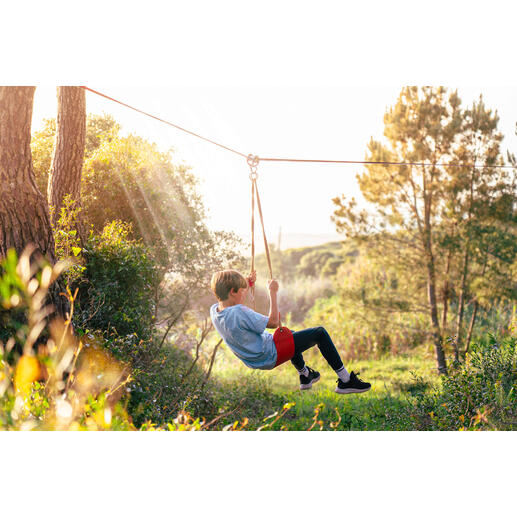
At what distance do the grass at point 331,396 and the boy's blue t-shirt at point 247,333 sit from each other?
0.97m

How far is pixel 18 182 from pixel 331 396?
14.2ft

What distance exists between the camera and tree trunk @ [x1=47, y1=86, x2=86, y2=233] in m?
4.04

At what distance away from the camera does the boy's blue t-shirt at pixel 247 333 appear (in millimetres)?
2846

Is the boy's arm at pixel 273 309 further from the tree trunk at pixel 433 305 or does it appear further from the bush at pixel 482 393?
the tree trunk at pixel 433 305

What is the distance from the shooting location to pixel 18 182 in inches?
127

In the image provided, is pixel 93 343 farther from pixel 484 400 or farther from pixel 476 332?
pixel 476 332

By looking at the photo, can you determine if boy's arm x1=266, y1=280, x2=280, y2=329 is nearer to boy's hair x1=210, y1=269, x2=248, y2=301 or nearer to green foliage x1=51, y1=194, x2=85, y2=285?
boy's hair x1=210, y1=269, x2=248, y2=301

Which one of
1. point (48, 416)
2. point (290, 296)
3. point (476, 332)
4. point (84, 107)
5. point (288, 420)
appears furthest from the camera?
point (290, 296)

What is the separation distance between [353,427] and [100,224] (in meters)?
3.15

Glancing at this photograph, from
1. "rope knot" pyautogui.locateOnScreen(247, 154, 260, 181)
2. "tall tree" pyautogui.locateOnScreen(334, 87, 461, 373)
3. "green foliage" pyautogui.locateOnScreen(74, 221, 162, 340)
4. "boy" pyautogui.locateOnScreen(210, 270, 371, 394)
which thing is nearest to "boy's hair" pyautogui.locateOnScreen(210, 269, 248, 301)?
"boy" pyautogui.locateOnScreen(210, 270, 371, 394)

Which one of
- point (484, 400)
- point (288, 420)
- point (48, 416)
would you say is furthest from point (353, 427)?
point (48, 416)

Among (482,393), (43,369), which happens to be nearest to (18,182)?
(43,369)

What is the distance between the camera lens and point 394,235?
7.09 metres

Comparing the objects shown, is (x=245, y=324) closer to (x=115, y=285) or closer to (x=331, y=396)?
(x=115, y=285)
